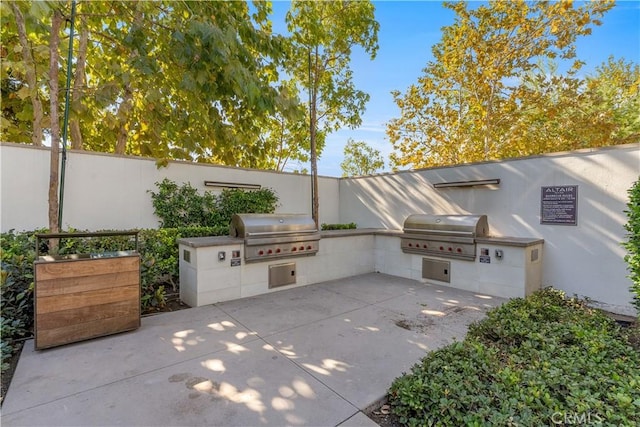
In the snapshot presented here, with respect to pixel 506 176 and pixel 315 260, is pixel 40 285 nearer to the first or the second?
pixel 315 260

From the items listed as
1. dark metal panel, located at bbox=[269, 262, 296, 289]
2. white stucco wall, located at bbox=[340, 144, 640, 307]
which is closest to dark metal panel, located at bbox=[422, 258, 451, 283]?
white stucco wall, located at bbox=[340, 144, 640, 307]

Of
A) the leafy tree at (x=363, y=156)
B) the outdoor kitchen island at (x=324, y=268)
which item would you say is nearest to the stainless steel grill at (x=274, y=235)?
the outdoor kitchen island at (x=324, y=268)

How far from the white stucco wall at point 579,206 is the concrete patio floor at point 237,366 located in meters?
1.77

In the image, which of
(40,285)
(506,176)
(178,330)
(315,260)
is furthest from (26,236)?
(506,176)

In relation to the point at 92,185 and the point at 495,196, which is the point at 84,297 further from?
the point at 495,196

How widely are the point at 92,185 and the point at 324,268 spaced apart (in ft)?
14.7

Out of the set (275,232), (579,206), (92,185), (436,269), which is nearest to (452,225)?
(436,269)

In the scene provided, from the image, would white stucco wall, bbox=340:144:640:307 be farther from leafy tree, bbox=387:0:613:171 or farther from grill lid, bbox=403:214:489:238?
leafy tree, bbox=387:0:613:171

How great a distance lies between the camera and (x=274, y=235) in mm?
4777

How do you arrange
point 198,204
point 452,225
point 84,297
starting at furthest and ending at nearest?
1. point 198,204
2. point 452,225
3. point 84,297

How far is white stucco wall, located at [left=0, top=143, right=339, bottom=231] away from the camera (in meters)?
4.39

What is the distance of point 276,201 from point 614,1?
32.8ft

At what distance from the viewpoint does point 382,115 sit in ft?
34.9

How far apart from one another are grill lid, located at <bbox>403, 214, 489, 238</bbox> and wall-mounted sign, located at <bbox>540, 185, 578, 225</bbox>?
0.91 meters
